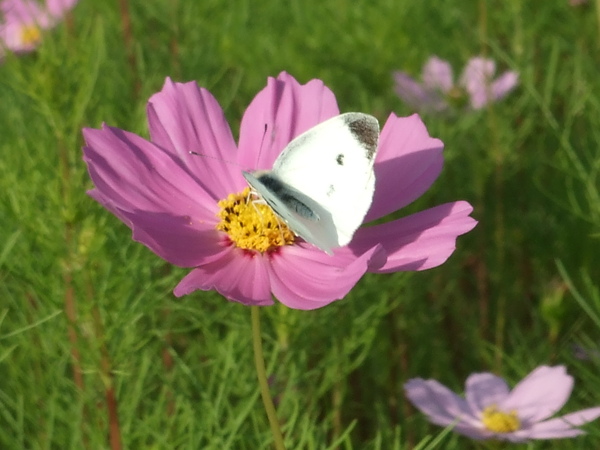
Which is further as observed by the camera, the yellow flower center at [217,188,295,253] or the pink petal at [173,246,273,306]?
the yellow flower center at [217,188,295,253]

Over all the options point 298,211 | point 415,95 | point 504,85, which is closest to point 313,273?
point 298,211

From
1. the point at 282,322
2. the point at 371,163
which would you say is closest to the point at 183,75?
the point at 282,322

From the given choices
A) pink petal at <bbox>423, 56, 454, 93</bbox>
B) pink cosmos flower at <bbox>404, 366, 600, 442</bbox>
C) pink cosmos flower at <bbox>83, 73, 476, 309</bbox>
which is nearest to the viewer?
pink cosmos flower at <bbox>83, 73, 476, 309</bbox>

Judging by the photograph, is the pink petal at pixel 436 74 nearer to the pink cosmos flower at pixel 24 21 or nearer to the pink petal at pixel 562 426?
the pink cosmos flower at pixel 24 21

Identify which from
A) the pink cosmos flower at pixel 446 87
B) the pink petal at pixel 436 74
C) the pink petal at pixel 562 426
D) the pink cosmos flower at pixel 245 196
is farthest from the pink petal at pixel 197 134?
the pink petal at pixel 436 74

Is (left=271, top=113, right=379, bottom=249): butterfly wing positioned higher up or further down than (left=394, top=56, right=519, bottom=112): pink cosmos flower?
higher up

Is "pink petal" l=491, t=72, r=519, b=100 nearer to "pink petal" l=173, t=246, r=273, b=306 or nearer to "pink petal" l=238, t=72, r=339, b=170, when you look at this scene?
"pink petal" l=238, t=72, r=339, b=170

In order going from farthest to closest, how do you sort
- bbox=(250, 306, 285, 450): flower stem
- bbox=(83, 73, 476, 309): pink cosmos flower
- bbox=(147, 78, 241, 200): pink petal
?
bbox=(147, 78, 241, 200): pink petal < bbox=(83, 73, 476, 309): pink cosmos flower < bbox=(250, 306, 285, 450): flower stem

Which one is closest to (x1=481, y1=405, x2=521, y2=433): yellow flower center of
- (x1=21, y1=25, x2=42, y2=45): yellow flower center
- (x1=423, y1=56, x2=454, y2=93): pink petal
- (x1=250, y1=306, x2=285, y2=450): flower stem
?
(x1=250, y1=306, x2=285, y2=450): flower stem
